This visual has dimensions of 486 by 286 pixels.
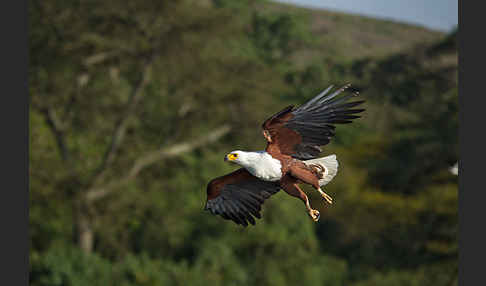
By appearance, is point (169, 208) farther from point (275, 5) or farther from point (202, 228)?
point (275, 5)

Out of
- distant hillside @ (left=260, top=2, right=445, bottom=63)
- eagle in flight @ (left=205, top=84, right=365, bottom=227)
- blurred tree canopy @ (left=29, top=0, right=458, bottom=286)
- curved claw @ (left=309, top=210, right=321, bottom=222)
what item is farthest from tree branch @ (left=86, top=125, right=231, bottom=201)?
curved claw @ (left=309, top=210, right=321, bottom=222)

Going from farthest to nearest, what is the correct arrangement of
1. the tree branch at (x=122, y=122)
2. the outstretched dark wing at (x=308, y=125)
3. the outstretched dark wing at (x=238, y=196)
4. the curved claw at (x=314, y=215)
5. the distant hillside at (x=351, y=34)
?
the distant hillside at (x=351, y=34)
the tree branch at (x=122, y=122)
the outstretched dark wing at (x=238, y=196)
the outstretched dark wing at (x=308, y=125)
the curved claw at (x=314, y=215)

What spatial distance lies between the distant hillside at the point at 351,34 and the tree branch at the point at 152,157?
1082 centimetres

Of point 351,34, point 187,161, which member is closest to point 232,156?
point 187,161

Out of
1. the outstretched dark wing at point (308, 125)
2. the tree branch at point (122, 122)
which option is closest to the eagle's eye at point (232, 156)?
the outstretched dark wing at point (308, 125)

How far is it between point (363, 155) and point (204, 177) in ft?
26.6

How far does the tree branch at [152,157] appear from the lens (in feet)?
54.5

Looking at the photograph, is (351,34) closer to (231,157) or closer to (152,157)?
(152,157)

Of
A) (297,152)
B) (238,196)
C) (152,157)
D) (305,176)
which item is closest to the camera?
(305,176)

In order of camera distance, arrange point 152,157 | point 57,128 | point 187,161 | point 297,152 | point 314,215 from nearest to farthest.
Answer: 1. point 314,215
2. point 297,152
3. point 57,128
4. point 152,157
5. point 187,161

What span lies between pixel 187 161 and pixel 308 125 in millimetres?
16069

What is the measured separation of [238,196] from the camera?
12.7 feet

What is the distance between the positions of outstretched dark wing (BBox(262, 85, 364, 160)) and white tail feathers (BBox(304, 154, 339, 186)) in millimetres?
89

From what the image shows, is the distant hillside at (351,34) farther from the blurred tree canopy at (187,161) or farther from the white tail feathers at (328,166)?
the white tail feathers at (328,166)
